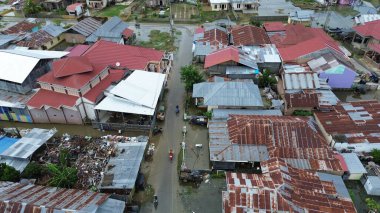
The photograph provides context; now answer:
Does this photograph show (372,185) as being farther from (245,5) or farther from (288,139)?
(245,5)

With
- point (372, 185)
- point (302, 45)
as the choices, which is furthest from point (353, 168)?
point (302, 45)

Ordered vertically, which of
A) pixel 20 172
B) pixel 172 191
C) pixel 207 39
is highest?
pixel 207 39

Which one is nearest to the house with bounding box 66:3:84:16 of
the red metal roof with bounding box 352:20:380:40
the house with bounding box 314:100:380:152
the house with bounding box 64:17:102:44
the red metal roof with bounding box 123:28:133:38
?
the house with bounding box 64:17:102:44

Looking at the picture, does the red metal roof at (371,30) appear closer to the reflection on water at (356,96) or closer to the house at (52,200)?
the reflection on water at (356,96)

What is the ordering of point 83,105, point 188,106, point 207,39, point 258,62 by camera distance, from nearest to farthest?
point 83,105, point 188,106, point 258,62, point 207,39

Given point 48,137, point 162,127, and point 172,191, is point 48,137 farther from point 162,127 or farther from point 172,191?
point 172,191

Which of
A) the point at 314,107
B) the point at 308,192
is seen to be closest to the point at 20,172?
the point at 308,192
